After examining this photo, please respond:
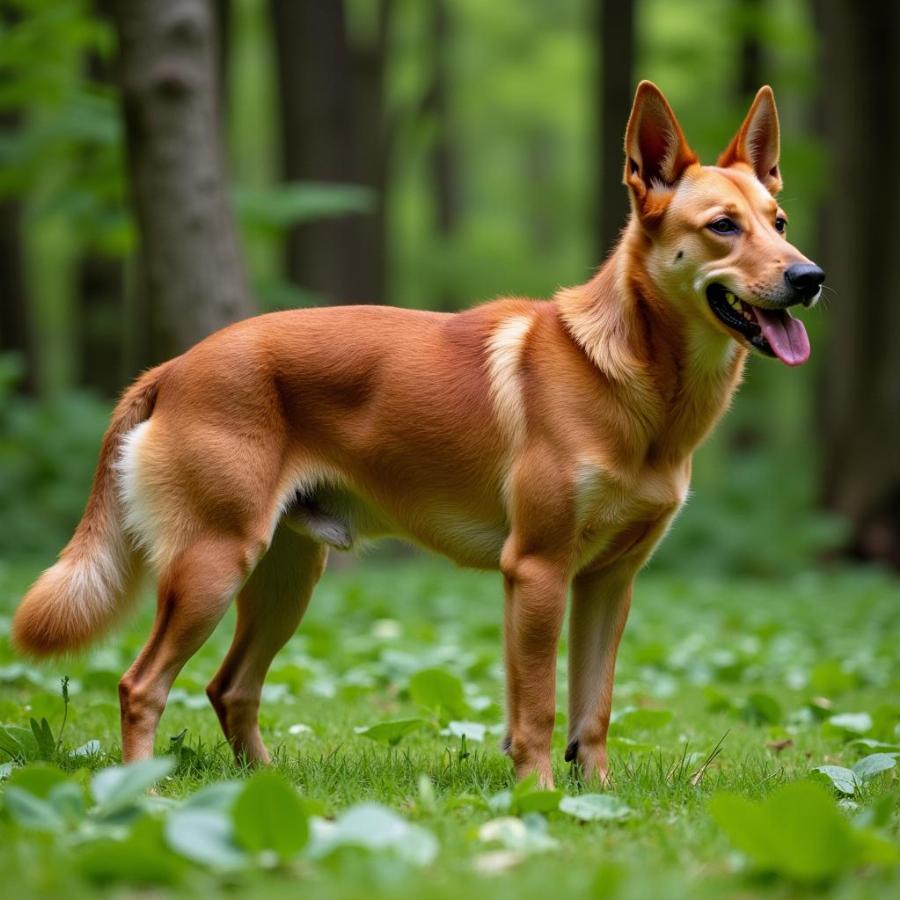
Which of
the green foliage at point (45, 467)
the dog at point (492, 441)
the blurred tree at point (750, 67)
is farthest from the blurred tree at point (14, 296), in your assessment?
the dog at point (492, 441)

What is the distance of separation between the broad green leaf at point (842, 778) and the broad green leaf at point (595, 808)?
90 cm

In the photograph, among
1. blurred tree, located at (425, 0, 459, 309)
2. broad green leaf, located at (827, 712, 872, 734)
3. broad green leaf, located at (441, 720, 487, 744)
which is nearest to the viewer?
broad green leaf, located at (441, 720, 487, 744)

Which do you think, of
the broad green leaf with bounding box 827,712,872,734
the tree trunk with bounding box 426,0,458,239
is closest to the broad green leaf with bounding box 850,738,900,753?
the broad green leaf with bounding box 827,712,872,734

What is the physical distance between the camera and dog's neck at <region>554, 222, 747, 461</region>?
4191mm

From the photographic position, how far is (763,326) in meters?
4.06

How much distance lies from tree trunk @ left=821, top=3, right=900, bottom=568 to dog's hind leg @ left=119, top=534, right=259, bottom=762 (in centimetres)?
1084

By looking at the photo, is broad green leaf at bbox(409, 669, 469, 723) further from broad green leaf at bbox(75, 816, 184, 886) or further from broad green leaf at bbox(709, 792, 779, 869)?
broad green leaf at bbox(75, 816, 184, 886)

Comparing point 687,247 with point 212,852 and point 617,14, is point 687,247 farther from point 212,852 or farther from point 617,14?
point 617,14

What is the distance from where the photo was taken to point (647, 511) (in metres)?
4.18

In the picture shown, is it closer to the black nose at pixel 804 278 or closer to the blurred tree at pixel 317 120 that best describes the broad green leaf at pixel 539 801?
the black nose at pixel 804 278

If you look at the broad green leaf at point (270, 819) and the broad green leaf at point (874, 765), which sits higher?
the broad green leaf at point (270, 819)

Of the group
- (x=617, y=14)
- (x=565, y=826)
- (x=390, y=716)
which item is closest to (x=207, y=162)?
(x=390, y=716)

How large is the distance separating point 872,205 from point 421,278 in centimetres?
1197

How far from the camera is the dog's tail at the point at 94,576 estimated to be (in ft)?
13.6
